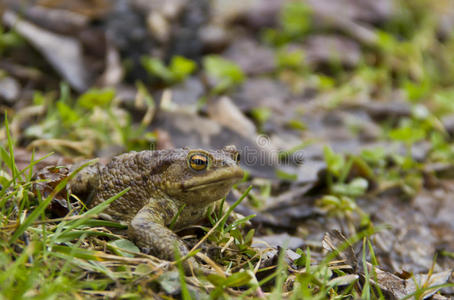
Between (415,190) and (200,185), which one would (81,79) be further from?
(415,190)

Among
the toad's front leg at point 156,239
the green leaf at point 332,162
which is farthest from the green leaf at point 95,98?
the green leaf at point 332,162

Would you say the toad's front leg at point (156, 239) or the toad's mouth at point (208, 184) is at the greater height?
the toad's mouth at point (208, 184)

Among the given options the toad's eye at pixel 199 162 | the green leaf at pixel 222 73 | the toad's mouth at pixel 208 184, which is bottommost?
the toad's mouth at pixel 208 184

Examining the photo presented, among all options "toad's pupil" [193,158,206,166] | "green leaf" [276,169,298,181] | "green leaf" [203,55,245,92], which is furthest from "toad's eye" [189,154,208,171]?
"green leaf" [203,55,245,92]

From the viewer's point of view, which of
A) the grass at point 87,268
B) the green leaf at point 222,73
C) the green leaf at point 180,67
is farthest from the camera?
the green leaf at point 222,73

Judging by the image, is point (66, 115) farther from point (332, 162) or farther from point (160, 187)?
point (332, 162)

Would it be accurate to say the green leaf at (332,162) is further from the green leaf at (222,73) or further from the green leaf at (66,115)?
the green leaf at (66,115)

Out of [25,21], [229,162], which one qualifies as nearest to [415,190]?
[229,162]

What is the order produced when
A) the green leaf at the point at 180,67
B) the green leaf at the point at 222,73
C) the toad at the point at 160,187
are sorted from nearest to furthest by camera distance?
the toad at the point at 160,187, the green leaf at the point at 180,67, the green leaf at the point at 222,73
